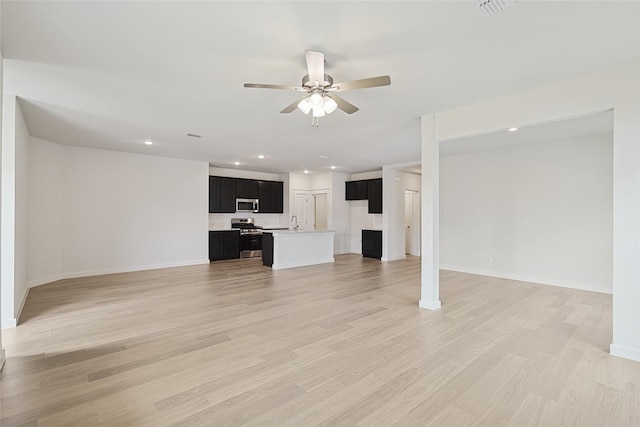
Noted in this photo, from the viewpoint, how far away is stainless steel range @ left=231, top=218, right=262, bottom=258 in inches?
350

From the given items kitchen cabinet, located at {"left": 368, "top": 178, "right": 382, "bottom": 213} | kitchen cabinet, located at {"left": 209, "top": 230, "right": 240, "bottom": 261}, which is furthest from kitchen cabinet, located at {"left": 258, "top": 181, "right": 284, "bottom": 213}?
kitchen cabinet, located at {"left": 368, "top": 178, "right": 382, "bottom": 213}

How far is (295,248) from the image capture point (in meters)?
7.62

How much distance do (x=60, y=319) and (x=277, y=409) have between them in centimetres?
343

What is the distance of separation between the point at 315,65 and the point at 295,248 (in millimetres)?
5553

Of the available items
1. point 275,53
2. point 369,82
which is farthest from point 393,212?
point 275,53

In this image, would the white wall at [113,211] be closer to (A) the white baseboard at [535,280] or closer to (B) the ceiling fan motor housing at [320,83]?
(B) the ceiling fan motor housing at [320,83]

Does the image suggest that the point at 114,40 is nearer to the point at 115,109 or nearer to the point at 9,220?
the point at 115,109

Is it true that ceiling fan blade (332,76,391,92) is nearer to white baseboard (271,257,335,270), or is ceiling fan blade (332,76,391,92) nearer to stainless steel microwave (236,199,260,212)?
white baseboard (271,257,335,270)

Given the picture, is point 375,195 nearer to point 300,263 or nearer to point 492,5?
point 300,263

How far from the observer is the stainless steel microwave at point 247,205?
903 centimetres

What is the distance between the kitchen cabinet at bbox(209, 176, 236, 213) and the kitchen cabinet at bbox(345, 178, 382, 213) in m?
3.63

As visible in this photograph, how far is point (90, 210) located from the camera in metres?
6.36

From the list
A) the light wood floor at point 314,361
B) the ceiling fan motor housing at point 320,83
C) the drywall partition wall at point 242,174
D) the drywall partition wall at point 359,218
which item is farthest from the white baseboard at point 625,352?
the drywall partition wall at point 242,174

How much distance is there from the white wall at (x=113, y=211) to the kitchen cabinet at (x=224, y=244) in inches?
13.5
